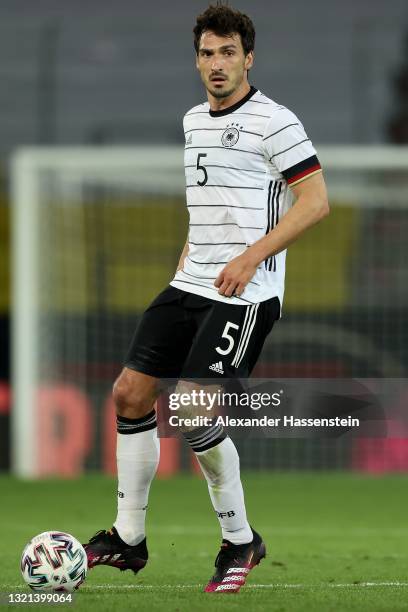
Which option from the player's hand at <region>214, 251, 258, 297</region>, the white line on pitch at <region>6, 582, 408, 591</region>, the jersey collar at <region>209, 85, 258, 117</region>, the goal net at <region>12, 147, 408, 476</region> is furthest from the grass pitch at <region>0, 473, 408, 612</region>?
the jersey collar at <region>209, 85, 258, 117</region>

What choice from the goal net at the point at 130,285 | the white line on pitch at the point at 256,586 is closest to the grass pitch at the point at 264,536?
the white line on pitch at the point at 256,586

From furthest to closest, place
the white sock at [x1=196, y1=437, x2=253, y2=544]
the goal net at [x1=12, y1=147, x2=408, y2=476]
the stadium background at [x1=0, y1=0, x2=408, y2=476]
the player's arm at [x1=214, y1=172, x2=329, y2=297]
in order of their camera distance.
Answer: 1. the stadium background at [x1=0, y1=0, x2=408, y2=476]
2. the goal net at [x1=12, y1=147, x2=408, y2=476]
3. the white sock at [x1=196, y1=437, x2=253, y2=544]
4. the player's arm at [x1=214, y1=172, x2=329, y2=297]

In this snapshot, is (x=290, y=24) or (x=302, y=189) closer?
(x=302, y=189)

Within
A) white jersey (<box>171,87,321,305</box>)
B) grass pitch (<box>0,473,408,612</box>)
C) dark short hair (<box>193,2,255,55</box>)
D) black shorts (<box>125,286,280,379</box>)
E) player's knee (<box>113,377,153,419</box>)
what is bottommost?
grass pitch (<box>0,473,408,612</box>)

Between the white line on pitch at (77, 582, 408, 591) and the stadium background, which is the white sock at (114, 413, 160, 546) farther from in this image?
the stadium background

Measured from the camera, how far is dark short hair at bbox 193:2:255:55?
4645 mm

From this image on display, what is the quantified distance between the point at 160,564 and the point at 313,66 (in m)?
11.2

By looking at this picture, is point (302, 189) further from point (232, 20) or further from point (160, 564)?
point (160, 564)

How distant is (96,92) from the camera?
16641 millimetres

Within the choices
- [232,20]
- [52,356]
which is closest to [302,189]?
[232,20]

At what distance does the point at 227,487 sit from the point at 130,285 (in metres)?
8.37

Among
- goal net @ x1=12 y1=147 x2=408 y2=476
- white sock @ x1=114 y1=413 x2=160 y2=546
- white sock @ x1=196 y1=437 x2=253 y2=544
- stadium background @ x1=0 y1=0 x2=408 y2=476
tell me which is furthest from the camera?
stadium background @ x1=0 y1=0 x2=408 y2=476

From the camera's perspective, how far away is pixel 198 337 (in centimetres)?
468

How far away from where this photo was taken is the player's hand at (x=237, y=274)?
4562 millimetres
